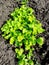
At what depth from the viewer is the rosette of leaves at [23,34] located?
153 inches

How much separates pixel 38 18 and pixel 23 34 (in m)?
0.70

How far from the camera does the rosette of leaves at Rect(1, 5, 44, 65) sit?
3875mm

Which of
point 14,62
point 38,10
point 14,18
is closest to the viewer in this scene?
A: point 14,62

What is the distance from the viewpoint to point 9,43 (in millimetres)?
4023

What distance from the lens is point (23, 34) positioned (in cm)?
395

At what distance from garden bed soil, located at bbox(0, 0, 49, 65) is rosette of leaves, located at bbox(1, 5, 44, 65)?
0.37ft

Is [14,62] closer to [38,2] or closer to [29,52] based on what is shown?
[29,52]

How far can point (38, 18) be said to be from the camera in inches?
177

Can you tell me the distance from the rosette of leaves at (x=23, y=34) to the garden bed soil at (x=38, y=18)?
0.11 m

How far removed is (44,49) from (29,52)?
0.31 meters

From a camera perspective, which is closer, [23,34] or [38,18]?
[23,34]

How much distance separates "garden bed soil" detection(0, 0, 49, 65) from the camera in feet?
12.7

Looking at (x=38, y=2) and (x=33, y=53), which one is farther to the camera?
(x=38, y=2)

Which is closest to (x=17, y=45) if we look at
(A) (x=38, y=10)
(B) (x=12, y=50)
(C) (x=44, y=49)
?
(B) (x=12, y=50)
